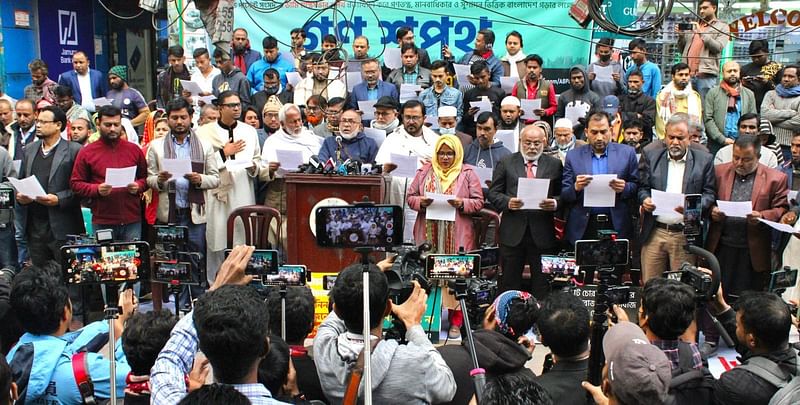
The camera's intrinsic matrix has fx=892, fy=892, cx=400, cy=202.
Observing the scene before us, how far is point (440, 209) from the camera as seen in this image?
6570 mm

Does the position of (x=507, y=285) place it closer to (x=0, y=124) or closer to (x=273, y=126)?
(x=273, y=126)

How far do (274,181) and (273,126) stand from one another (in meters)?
0.92

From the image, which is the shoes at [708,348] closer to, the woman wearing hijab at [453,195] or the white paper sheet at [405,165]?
the woman wearing hijab at [453,195]

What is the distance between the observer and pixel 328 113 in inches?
329

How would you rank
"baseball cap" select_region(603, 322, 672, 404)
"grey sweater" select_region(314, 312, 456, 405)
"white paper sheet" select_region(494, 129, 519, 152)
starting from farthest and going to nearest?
"white paper sheet" select_region(494, 129, 519, 152) < "grey sweater" select_region(314, 312, 456, 405) < "baseball cap" select_region(603, 322, 672, 404)

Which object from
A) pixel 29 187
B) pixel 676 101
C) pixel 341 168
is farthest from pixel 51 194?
pixel 676 101

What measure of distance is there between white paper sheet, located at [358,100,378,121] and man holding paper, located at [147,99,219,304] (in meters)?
2.29

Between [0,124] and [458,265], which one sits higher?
[0,124]

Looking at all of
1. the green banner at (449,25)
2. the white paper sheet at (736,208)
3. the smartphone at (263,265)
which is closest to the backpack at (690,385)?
the smartphone at (263,265)

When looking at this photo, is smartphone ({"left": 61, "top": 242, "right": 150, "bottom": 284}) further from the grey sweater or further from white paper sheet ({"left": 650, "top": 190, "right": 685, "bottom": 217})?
white paper sheet ({"left": 650, "top": 190, "right": 685, "bottom": 217})

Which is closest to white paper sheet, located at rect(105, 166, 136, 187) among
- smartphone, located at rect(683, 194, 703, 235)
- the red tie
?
the red tie

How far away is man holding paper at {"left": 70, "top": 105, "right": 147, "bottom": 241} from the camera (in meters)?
6.73

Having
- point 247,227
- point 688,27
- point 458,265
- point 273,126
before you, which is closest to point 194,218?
point 247,227

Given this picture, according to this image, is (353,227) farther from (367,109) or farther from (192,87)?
(192,87)
